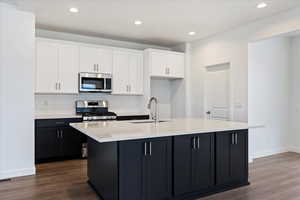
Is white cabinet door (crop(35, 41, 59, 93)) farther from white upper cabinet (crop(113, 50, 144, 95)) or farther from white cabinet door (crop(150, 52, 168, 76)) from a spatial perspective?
white cabinet door (crop(150, 52, 168, 76))

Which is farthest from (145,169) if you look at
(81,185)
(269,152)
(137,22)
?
(269,152)

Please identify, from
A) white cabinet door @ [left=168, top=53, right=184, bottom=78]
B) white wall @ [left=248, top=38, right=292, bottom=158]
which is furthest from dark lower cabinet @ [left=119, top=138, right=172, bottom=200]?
white cabinet door @ [left=168, top=53, right=184, bottom=78]

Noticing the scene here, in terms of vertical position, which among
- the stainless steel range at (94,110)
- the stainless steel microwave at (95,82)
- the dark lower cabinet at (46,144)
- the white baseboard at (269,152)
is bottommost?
the white baseboard at (269,152)

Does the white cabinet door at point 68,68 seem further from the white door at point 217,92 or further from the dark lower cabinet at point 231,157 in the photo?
the dark lower cabinet at point 231,157

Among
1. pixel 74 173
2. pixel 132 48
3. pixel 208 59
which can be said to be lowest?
pixel 74 173

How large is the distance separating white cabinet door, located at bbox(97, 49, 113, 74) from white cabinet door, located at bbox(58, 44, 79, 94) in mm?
507

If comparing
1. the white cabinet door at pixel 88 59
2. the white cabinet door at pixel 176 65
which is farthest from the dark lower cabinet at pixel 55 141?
the white cabinet door at pixel 176 65

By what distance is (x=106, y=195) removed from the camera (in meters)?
2.48

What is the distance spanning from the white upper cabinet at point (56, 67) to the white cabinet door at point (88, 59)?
11 centimetres

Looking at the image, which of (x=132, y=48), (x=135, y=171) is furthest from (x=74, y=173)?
(x=132, y=48)

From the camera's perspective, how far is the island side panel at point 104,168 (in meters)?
2.27

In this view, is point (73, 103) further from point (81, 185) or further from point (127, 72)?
point (81, 185)

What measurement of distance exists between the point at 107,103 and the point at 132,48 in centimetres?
164

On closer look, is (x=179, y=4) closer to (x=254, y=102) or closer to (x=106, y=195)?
→ (x=254, y=102)
